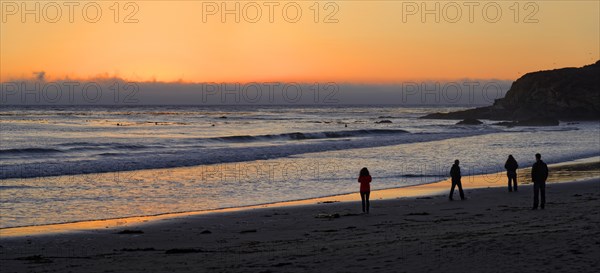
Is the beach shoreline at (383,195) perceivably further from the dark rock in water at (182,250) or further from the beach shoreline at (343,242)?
the dark rock in water at (182,250)

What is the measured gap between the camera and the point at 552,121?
3506 inches

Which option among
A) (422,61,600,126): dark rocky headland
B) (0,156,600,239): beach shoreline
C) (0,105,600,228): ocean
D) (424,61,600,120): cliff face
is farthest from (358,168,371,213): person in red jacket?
(424,61,600,120): cliff face

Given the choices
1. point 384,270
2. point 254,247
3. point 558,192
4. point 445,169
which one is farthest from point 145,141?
point 384,270

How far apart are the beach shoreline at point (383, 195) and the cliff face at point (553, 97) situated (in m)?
72.7

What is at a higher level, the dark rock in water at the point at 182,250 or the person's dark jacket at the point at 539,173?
the person's dark jacket at the point at 539,173

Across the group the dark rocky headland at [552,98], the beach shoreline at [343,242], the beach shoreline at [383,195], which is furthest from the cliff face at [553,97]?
the beach shoreline at [343,242]

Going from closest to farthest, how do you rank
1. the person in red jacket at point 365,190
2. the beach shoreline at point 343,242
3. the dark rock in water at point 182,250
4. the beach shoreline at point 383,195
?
the beach shoreline at point 343,242 < the dark rock in water at point 182,250 < the beach shoreline at point 383,195 < the person in red jacket at point 365,190

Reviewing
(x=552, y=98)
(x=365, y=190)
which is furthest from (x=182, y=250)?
(x=552, y=98)

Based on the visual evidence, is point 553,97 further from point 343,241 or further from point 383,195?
point 343,241

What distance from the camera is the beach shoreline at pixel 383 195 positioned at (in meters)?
15.9

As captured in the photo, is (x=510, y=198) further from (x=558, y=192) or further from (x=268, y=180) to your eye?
(x=268, y=180)

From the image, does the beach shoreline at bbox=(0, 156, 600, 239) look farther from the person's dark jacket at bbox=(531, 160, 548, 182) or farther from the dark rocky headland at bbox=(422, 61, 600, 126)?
the dark rocky headland at bbox=(422, 61, 600, 126)

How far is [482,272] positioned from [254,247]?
461 cm

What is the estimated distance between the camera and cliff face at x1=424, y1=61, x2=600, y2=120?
345 feet
